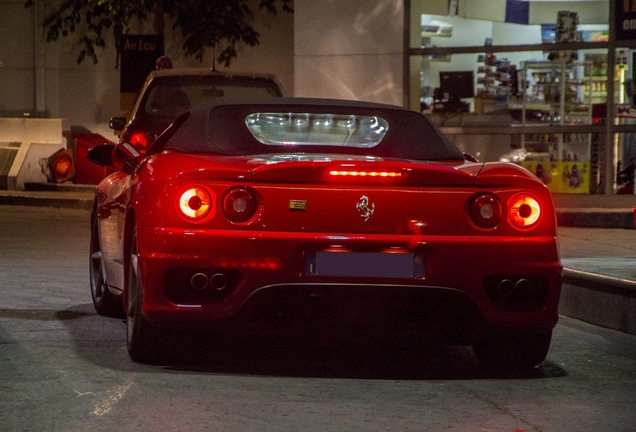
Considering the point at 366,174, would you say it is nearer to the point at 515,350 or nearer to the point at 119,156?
the point at 515,350

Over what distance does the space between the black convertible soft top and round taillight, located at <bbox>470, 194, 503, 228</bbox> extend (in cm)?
80

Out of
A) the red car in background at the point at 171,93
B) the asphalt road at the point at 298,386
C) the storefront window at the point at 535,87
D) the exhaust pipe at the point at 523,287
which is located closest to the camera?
the asphalt road at the point at 298,386

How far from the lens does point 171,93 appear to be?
11016 millimetres

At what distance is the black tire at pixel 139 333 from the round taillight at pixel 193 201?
38cm

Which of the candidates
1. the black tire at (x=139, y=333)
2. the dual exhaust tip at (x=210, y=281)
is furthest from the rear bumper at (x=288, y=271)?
the black tire at (x=139, y=333)

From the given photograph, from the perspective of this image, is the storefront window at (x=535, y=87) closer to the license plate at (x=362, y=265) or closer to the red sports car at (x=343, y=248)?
the red sports car at (x=343, y=248)

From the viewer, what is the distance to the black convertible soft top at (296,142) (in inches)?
238

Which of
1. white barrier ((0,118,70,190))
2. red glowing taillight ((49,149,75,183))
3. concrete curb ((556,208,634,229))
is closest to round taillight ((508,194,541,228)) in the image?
concrete curb ((556,208,634,229))

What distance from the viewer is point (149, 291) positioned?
17.8ft

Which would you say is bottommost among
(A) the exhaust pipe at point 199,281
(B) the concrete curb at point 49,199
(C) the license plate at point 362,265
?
(B) the concrete curb at point 49,199

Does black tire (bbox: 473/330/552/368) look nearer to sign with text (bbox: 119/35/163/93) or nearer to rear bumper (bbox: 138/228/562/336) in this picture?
rear bumper (bbox: 138/228/562/336)

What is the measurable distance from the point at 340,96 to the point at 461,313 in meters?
12.9

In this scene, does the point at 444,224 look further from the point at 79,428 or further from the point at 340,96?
the point at 340,96

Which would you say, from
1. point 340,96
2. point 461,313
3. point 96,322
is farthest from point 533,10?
point 461,313
